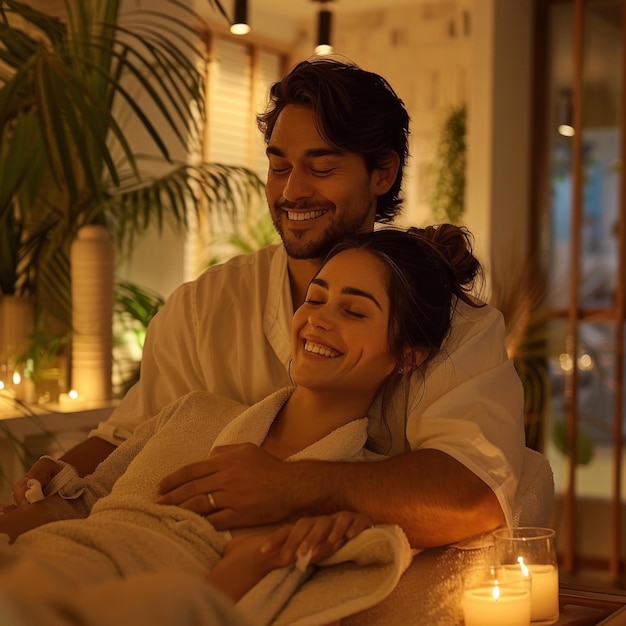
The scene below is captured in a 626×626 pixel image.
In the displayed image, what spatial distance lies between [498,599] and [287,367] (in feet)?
2.40

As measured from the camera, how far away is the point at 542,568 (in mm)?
1514

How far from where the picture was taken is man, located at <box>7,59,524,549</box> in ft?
4.95

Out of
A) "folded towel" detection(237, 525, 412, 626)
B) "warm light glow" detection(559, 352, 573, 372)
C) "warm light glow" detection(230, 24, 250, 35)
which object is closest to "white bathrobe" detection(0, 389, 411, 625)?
"folded towel" detection(237, 525, 412, 626)

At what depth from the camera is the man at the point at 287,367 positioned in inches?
59.4

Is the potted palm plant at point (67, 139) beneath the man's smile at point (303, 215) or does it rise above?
above

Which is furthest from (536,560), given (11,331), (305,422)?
(11,331)

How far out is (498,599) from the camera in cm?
141

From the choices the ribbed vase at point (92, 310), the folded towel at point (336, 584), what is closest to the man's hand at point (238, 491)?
the folded towel at point (336, 584)

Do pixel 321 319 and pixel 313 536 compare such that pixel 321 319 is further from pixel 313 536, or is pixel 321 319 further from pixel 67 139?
pixel 67 139

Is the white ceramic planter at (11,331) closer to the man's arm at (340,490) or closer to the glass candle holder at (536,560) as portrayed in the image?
the man's arm at (340,490)

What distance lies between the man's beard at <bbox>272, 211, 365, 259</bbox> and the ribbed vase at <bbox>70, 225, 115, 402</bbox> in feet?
4.07

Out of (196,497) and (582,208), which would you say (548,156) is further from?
(196,497)

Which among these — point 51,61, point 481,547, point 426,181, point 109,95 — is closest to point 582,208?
point 426,181

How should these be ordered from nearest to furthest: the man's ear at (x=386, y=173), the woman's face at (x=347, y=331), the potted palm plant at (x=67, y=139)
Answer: the woman's face at (x=347, y=331)
the man's ear at (x=386, y=173)
the potted palm plant at (x=67, y=139)
